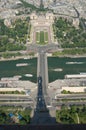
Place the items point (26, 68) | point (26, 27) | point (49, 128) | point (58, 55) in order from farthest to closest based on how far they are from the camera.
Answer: point (26, 27), point (58, 55), point (26, 68), point (49, 128)

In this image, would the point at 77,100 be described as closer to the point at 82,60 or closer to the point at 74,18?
the point at 82,60

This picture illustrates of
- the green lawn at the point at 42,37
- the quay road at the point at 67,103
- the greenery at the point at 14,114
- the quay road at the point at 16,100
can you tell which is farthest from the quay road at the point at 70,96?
the green lawn at the point at 42,37

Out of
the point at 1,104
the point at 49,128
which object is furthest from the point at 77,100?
the point at 49,128

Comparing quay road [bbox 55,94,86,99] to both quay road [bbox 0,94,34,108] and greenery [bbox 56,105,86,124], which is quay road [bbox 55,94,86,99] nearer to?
greenery [bbox 56,105,86,124]

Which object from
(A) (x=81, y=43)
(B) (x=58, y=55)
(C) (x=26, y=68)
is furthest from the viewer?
(A) (x=81, y=43)

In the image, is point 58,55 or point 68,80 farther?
point 58,55

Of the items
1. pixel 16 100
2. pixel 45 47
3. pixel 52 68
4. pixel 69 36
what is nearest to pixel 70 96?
pixel 16 100

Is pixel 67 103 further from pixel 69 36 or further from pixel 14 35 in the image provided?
pixel 14 35
